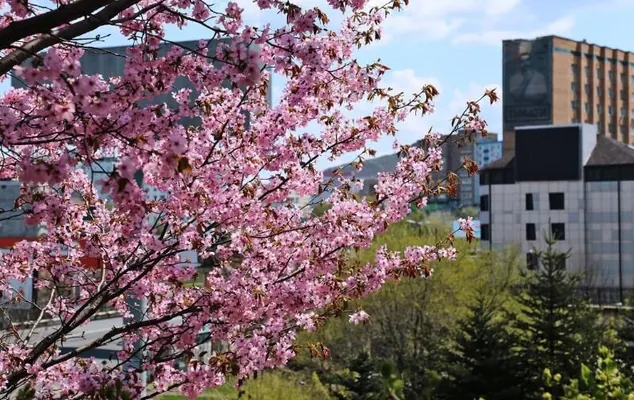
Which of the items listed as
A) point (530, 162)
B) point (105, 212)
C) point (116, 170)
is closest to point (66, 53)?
point (105, 212)

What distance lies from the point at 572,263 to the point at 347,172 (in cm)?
5329

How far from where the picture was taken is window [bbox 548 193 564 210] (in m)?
57.3

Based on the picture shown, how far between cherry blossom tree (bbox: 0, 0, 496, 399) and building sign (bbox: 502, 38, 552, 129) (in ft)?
248

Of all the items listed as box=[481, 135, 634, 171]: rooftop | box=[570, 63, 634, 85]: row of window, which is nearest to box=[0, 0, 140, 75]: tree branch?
box=[481, 135, 634, 171]: rooftop

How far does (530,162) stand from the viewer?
5788cm

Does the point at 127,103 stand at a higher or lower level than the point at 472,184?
lower

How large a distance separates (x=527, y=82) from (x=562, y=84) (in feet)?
10.9

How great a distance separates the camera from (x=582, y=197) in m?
56.6

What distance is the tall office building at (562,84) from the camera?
79.1 meters

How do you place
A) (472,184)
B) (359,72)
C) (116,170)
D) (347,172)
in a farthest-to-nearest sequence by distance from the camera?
(472,184) → (347,172) → (359,72) → (116,170)

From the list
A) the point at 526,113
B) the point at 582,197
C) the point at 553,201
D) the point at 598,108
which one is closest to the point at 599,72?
the point at 598,108

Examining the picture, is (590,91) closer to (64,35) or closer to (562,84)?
(562,84)

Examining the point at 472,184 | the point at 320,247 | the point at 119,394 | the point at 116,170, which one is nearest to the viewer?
the point at 119,394

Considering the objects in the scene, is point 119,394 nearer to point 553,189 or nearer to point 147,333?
point 147,333
